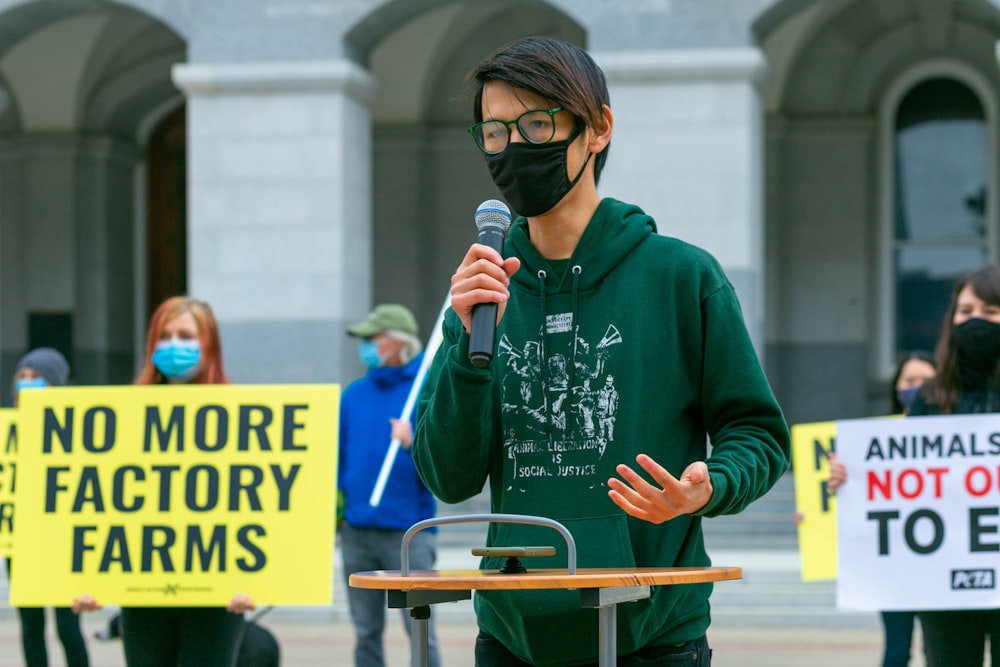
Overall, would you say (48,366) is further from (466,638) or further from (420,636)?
(420,636)

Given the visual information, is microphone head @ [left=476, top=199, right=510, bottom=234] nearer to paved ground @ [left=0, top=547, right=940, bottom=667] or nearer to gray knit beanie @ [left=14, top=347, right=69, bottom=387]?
gray knit beanie @ [left=14, top=347, right=69, bottom=387]

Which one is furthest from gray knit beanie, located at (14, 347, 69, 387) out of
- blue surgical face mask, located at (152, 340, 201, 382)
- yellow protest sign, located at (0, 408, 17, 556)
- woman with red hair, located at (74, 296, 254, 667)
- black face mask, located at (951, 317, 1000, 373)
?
black face mask, located at (951, 317, 1000, 373)

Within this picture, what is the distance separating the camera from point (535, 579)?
2586mm

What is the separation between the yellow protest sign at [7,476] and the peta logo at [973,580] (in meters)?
4.34

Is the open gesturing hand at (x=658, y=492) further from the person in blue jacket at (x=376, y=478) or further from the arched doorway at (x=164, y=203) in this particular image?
the arched doorway at (x=164, y=203)

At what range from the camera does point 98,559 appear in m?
6.44

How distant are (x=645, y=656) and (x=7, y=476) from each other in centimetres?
576

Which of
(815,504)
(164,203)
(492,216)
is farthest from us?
(164,203)

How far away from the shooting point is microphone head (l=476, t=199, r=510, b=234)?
3.09m

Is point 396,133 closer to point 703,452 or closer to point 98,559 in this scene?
point 98,559

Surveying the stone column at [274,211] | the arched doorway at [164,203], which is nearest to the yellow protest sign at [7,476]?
the stone column at [274,211]

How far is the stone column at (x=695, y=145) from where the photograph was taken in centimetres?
1338

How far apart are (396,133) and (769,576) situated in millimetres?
8483

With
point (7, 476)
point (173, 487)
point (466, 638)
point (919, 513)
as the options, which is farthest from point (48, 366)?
point (919, 513)
